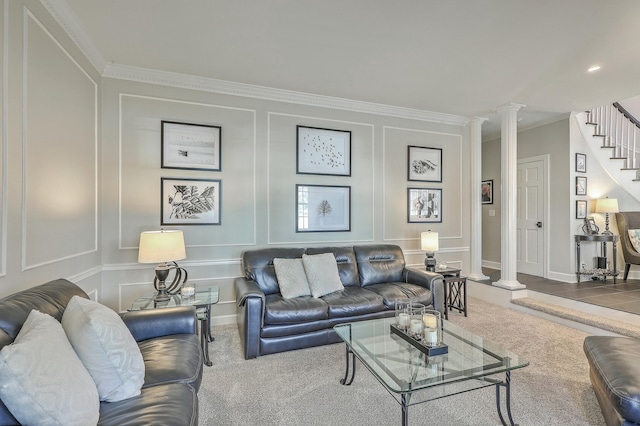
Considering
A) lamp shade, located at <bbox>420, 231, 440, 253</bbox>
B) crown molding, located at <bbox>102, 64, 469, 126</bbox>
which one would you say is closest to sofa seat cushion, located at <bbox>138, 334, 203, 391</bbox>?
crown molding, located at <bbox>102, 64, 469, 126</bbox>

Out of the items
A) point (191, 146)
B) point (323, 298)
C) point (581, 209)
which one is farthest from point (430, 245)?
point (191, 146)

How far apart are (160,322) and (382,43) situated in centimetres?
285

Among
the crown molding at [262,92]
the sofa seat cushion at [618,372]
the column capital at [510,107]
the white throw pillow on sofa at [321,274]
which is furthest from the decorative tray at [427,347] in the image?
the column capital at [510,107]

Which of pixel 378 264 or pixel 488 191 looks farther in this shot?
pixel 488 191

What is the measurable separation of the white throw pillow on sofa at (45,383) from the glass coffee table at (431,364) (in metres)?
1.30

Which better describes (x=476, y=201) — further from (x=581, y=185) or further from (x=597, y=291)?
(x=597, y=291)

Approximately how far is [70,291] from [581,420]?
3204 mm

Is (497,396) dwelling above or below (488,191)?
below

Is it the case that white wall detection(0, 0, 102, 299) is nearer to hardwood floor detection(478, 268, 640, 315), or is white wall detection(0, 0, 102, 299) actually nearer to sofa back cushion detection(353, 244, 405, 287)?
sofa back cushion detection(353, 244, 405, 287)

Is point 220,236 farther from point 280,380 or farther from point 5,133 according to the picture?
point 5,133

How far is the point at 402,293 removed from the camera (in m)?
3.11

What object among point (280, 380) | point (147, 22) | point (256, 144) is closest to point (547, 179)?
point (256, 144)

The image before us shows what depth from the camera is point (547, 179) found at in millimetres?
4906

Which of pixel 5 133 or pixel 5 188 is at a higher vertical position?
pixel 5 133
